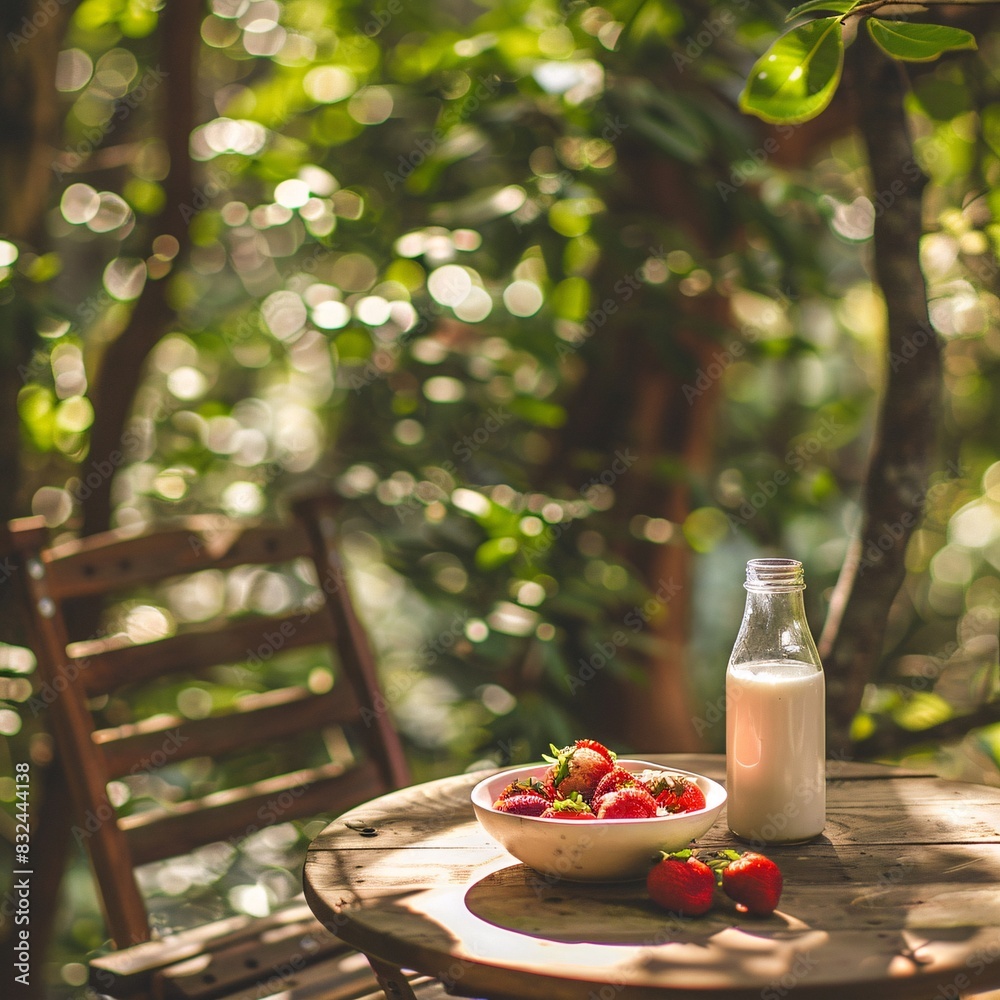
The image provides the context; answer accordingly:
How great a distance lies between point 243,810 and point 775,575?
2.87 feet

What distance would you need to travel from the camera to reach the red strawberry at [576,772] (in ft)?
2.85

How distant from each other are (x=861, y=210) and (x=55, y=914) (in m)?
2.36

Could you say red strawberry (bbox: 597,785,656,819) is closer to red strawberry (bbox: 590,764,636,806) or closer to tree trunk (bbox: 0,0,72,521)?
red strawberry (bbox: 590,764,636,806)

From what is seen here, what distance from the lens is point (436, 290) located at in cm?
165

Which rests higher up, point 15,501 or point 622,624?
point 15,501

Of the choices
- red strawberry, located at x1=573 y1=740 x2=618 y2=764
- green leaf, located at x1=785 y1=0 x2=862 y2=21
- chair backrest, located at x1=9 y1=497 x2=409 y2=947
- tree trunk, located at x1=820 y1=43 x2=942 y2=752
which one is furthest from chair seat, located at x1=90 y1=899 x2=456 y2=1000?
green leaf, located at x1=785 y1=0 x2=862 y2=21

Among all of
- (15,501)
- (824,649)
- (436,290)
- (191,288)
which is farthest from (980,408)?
(15,501)

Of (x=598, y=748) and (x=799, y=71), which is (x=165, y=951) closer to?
(x=598, y=748)

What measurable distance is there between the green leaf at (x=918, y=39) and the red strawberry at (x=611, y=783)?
648 mm

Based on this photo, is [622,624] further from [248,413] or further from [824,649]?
[248,413]

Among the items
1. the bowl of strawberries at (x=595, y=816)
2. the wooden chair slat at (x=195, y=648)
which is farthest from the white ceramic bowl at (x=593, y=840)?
the wooden chair slat at (x=195, y=648)

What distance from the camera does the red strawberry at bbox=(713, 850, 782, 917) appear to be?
2.51 feet

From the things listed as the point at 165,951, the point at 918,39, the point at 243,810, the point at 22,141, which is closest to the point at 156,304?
the point at 22,141

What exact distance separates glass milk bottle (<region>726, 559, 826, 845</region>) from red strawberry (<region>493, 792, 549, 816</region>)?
204 mm
